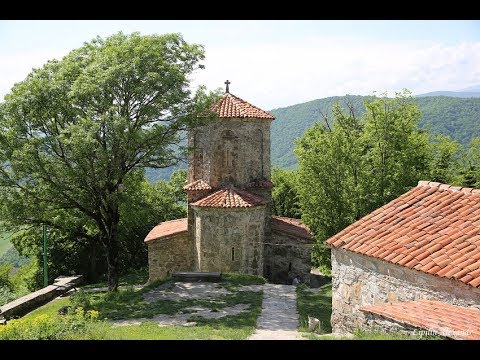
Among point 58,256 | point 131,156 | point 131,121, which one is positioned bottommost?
point 58,256

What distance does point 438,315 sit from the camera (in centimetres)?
633

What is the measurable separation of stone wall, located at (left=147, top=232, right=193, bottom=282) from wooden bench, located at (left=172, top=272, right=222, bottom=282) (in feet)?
7.30

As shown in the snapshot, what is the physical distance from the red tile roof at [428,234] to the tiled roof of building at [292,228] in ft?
32.6

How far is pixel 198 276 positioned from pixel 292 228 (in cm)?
540

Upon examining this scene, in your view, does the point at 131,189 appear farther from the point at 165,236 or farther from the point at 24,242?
the point at 24,242

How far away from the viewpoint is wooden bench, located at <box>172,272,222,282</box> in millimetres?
16852

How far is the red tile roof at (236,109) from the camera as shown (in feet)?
63.5

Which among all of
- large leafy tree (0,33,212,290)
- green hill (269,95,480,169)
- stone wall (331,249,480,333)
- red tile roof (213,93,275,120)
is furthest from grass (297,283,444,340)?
green hill (269,95,480,169)

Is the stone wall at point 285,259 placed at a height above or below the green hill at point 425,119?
below

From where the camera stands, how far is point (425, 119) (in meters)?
58.6

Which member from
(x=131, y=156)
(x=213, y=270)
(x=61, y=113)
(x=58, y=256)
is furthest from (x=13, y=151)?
(x=58, y=256)

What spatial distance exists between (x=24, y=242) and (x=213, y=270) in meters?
12.5

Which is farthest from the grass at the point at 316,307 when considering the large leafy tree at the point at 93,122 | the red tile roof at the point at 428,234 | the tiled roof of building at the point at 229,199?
the large leafy tree at the point at 93,122

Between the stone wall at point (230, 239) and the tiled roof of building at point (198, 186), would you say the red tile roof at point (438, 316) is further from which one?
the tiled roof of building at point (198, 186)
